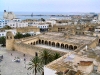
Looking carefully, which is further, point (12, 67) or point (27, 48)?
point (27, 48)

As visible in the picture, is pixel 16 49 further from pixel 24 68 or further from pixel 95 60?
pixel 95 60

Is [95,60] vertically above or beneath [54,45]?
above

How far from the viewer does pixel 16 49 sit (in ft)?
110

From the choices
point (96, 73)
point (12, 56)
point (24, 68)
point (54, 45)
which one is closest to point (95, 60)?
point (96, 73)

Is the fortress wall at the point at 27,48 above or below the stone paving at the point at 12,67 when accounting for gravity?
above

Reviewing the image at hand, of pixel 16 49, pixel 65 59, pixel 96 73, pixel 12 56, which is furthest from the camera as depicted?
pixel 16 49

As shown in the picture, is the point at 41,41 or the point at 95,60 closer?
the point at 95,60

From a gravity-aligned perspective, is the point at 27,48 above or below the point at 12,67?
above

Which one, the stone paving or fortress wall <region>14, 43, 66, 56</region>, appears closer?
the stone paving

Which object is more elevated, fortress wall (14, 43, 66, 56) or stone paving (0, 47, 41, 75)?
fortress wall (14, 43, 66, 56)

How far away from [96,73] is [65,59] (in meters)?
4.97

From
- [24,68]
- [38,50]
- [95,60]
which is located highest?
[95,60]

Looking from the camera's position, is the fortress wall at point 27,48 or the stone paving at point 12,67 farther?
the fortress wall at point 27,48

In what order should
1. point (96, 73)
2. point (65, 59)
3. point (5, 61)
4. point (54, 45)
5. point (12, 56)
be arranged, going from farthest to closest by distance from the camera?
point (54, 45), point (12, 56), point (5, 61), point (65, 59), point (96, 73)
